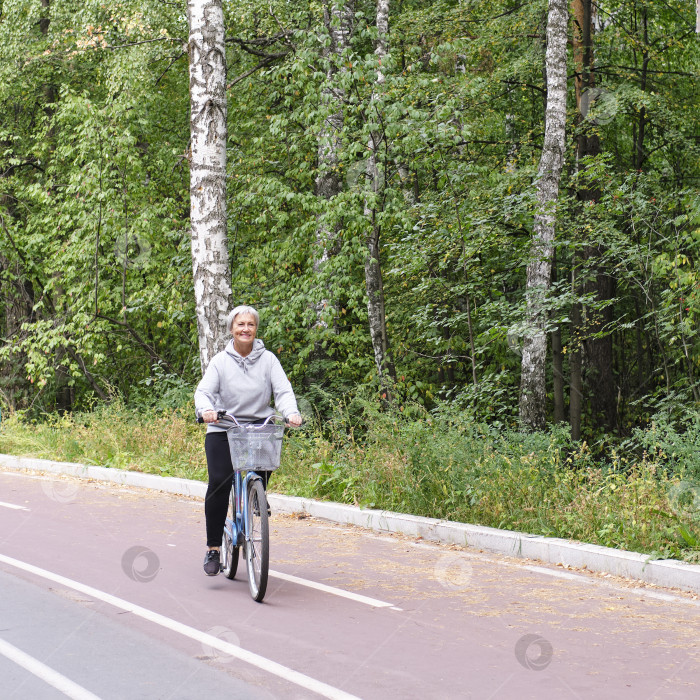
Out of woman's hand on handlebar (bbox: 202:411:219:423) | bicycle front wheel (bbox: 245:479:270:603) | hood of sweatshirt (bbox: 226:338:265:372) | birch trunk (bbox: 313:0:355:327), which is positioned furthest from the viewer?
birch trunk (bbox: 313:0:355:327)

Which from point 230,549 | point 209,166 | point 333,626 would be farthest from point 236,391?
point 209,166

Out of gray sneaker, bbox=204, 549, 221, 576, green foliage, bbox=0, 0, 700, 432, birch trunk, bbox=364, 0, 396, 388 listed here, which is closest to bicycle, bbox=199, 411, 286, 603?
gray sneaker, bbox=204, 549, 221, 576

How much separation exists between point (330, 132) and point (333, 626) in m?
10.2

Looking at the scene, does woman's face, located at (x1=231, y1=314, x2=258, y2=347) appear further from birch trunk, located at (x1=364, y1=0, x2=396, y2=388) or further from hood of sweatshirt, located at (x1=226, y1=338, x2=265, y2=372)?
birch trunk, located at (x1=364, y1=0, x2=396, y2=388)

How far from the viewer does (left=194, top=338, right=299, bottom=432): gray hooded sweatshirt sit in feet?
22.4

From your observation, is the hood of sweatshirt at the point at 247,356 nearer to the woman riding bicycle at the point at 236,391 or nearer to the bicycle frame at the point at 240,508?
the woman riding bicycle at the point at 236,391

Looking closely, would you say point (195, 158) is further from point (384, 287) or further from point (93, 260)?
point (93, 260)

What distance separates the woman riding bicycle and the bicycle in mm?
109

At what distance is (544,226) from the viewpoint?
13477mm

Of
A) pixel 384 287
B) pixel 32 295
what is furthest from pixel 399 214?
pixel 32 295

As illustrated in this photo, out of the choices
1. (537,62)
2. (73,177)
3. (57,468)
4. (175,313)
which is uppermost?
(537,62)

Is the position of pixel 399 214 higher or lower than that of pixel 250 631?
higher

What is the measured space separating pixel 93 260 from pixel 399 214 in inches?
286

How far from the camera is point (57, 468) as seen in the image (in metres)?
15.1
